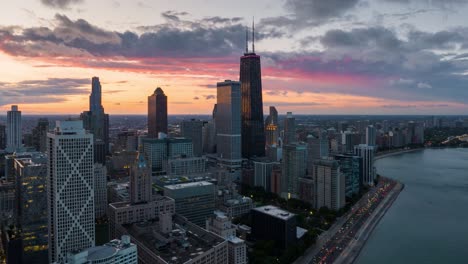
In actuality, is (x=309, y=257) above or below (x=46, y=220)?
below

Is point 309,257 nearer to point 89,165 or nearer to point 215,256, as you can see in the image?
point 215,256

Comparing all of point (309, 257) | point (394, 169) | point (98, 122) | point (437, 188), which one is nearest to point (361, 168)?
point (437, 188)

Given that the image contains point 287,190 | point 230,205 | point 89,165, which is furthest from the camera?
point 287,190

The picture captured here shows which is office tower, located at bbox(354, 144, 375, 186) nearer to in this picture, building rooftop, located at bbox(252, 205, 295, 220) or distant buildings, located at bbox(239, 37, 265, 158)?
distant buildings, located at bbox(239, 37, 265, 158)

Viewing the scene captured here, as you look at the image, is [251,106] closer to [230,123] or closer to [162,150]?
[230,123]

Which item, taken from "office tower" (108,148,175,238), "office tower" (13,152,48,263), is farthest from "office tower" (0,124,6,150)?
"office tower" (108,148,175,238)

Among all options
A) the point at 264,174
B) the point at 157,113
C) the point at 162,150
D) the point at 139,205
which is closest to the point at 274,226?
the point at 139,205

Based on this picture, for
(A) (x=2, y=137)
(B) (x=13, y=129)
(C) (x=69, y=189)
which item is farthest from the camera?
(A) (x=2, y=137)
